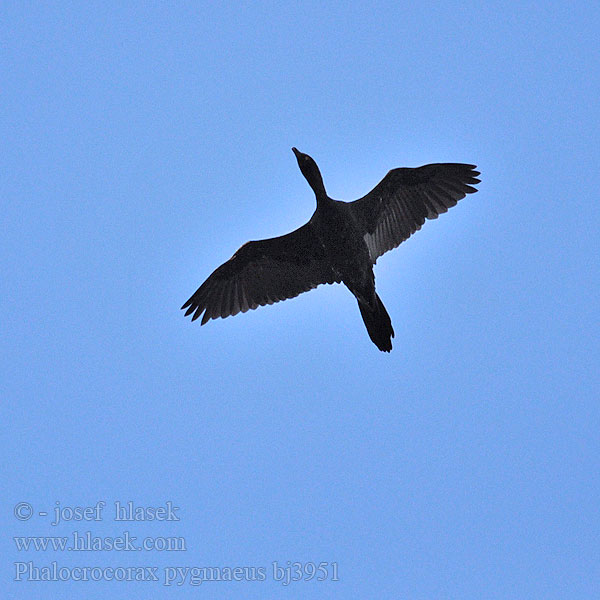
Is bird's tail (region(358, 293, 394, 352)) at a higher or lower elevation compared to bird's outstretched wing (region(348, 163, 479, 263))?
lower

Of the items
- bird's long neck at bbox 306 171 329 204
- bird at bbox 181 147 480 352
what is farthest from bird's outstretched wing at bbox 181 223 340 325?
bird's long neck at bbox 306 171 329 204

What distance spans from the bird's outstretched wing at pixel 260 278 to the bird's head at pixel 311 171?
1.10m

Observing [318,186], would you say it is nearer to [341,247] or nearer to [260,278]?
[341,247]

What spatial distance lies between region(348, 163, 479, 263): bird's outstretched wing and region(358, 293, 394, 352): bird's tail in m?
0.81

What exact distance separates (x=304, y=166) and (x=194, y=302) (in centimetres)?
307

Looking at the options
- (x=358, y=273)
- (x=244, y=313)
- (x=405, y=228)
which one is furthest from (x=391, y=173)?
(x=244, y=313)

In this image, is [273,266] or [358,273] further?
[273,266]

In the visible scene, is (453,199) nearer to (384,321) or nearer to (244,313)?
(384,321)

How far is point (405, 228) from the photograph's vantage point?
11578mm

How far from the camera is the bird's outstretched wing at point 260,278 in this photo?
1173cm

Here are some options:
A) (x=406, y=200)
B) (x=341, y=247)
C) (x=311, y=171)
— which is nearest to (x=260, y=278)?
(x=341, y=247)

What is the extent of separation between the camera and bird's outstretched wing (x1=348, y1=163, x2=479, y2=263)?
1145cm

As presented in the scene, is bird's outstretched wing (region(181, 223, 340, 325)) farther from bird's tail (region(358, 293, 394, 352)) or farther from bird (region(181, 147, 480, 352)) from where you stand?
bird's tail (region(358, 293, 394, 352))

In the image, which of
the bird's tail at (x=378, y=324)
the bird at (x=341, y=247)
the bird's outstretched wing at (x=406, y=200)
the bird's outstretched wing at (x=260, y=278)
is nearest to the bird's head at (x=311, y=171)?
the bird at (x=341, y=247)
